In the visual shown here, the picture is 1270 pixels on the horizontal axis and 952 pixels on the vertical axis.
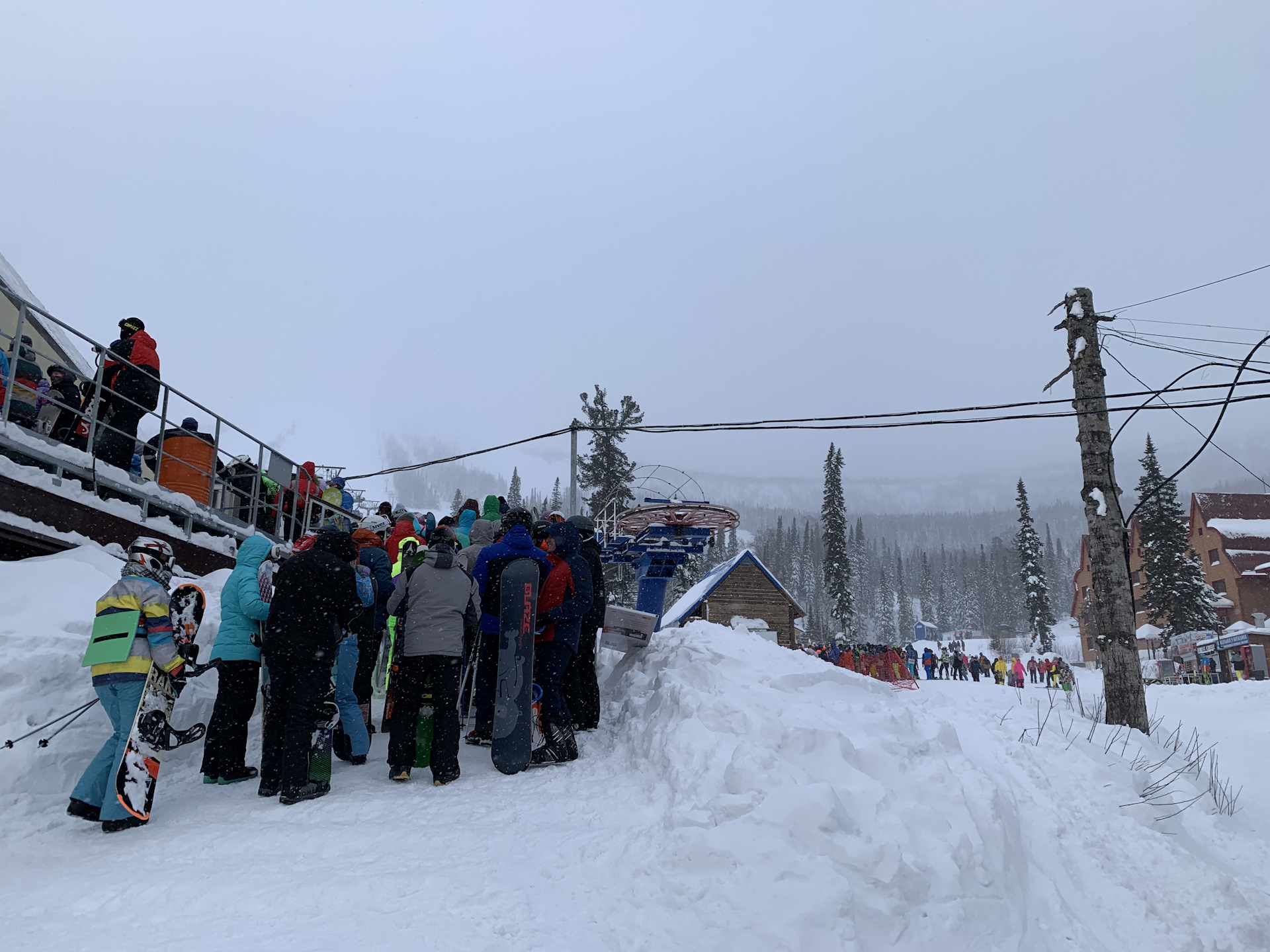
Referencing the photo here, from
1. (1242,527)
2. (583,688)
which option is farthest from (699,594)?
(1242,527)

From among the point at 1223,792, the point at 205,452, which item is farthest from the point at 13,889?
the point at 1223,792

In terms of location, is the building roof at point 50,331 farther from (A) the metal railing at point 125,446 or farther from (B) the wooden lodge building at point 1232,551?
(B) the wooden lodge building at point 1232,551

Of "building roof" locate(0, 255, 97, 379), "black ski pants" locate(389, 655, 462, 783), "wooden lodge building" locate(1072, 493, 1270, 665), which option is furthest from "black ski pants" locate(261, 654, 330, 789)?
"wooden lodge building" locate(1072, 493, 1270, 665)

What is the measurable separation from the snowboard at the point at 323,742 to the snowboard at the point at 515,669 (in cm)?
126

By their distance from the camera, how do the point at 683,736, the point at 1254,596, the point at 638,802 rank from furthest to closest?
1. the point at 1254,596
2. the point at 683,736
3. the point at 638,802

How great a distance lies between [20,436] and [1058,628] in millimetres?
116258

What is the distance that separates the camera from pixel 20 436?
717cm

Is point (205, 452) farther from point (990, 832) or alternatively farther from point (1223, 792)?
point (1223, 792)

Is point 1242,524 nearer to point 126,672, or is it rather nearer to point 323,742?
point 323,742

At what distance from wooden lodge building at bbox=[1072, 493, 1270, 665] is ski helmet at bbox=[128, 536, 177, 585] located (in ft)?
170

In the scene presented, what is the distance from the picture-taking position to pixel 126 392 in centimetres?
870

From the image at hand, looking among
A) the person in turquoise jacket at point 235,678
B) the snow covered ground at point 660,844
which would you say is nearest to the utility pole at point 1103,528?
the snow covered ground at point 660,844

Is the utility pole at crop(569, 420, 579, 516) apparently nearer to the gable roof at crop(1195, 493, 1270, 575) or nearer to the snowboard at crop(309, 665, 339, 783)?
the snowboard at crop(309, 665, 339, 783)

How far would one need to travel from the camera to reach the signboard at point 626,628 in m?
8.62
